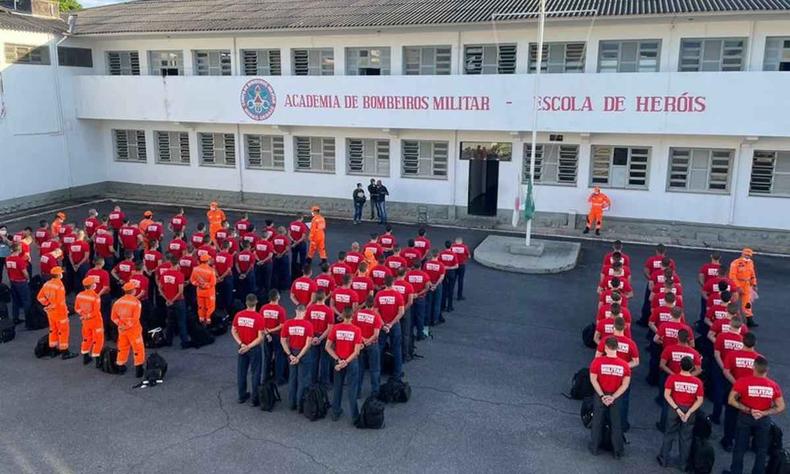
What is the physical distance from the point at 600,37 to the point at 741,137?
4998 millimetres

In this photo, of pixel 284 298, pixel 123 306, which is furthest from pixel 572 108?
pixel 123 306

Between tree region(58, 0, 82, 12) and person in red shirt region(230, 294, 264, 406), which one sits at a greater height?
tree region(58, 0, 82, 12)

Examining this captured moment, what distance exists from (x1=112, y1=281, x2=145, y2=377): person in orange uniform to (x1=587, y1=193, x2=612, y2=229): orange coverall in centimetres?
1402

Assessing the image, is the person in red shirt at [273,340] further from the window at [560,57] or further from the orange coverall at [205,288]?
the window at [560,57]

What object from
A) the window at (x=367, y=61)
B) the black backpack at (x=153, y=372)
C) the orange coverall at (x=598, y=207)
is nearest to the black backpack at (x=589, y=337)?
the black backpack at (x=153, y=372)

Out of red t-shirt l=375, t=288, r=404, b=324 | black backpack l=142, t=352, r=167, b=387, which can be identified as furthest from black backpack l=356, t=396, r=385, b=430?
black backpack l=142, t=352, r=167, b=387

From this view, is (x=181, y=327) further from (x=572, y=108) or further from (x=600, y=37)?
(x=600, y=37)

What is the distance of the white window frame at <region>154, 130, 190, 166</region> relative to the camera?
2511 centimetres

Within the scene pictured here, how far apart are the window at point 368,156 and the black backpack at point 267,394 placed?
1434 cm

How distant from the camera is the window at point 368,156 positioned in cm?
2225

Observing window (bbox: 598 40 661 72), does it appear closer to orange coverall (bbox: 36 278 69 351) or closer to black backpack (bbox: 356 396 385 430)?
black backpack (bbox: 356 396 385 430)

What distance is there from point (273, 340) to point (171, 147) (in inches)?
734

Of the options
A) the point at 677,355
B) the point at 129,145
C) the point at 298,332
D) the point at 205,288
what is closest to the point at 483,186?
the point at 205,288

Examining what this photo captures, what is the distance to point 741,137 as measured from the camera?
1777 centimetres
